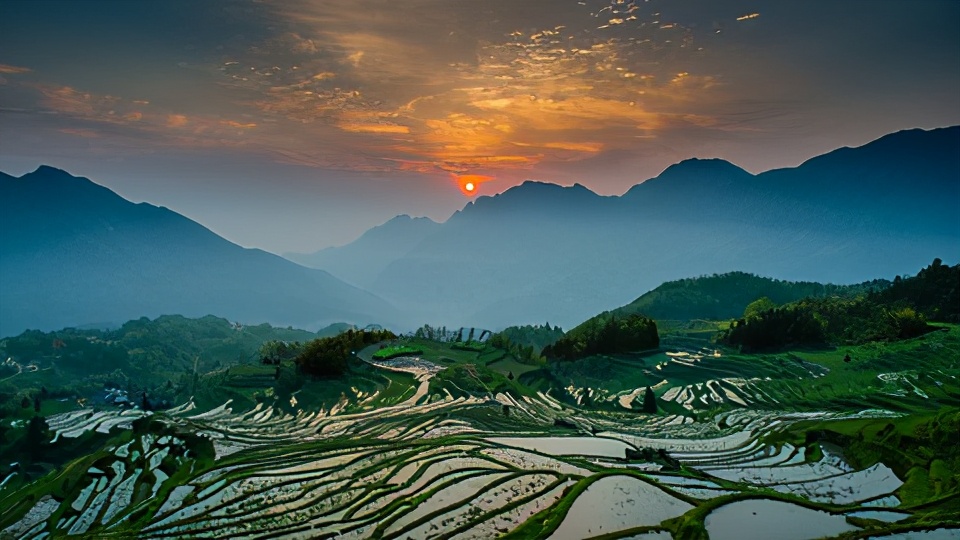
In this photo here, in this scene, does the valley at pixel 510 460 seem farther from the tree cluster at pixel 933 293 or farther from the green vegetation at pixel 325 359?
the tree cluster at pixel 933 293

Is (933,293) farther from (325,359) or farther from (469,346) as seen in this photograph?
(325,359)

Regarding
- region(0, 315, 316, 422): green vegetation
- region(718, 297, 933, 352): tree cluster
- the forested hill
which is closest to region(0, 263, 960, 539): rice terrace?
region(718, 297, 933, 352): tree cluster

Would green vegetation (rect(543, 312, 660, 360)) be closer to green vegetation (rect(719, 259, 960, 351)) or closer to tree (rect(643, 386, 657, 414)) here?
green vegetation (rect(719, 259, 960, 351))

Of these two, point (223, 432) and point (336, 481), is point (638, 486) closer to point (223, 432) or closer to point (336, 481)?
point (336, 481)

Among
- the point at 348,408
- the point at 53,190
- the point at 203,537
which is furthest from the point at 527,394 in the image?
the point at 53,190

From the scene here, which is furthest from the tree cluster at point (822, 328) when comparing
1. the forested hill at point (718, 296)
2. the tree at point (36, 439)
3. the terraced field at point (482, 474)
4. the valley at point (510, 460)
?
the tree at point (36, 439)

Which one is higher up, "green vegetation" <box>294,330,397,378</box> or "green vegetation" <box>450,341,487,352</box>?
"green vegetation" <box>294,330,397,378</box>

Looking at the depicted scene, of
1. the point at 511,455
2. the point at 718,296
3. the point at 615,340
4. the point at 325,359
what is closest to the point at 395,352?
the point at 325,359
